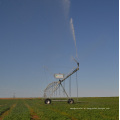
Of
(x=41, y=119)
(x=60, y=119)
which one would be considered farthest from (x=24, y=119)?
(x=60, y=119)

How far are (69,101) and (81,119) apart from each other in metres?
24.3

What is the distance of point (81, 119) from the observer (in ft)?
63.6

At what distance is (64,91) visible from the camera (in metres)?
43.4

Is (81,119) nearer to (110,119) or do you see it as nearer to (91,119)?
(91,119)

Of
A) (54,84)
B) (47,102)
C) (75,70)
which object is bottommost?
(47,102)

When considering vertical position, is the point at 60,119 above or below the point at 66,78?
below

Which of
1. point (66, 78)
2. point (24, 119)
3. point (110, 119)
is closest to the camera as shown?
point (110, 119)

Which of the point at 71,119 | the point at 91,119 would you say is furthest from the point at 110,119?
the point at 71,119

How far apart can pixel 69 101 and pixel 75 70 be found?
7.26m

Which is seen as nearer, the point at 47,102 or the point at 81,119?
the point at 81,119

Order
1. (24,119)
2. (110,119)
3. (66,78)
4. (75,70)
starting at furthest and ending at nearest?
(66,78)
(75,70)
(24,119)
(110,119)

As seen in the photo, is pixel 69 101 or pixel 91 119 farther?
pixel 69 101

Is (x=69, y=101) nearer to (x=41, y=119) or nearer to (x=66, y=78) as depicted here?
(x=66, y=78)

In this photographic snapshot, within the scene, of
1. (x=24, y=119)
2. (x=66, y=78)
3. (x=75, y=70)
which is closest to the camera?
(x=24, y=119)
